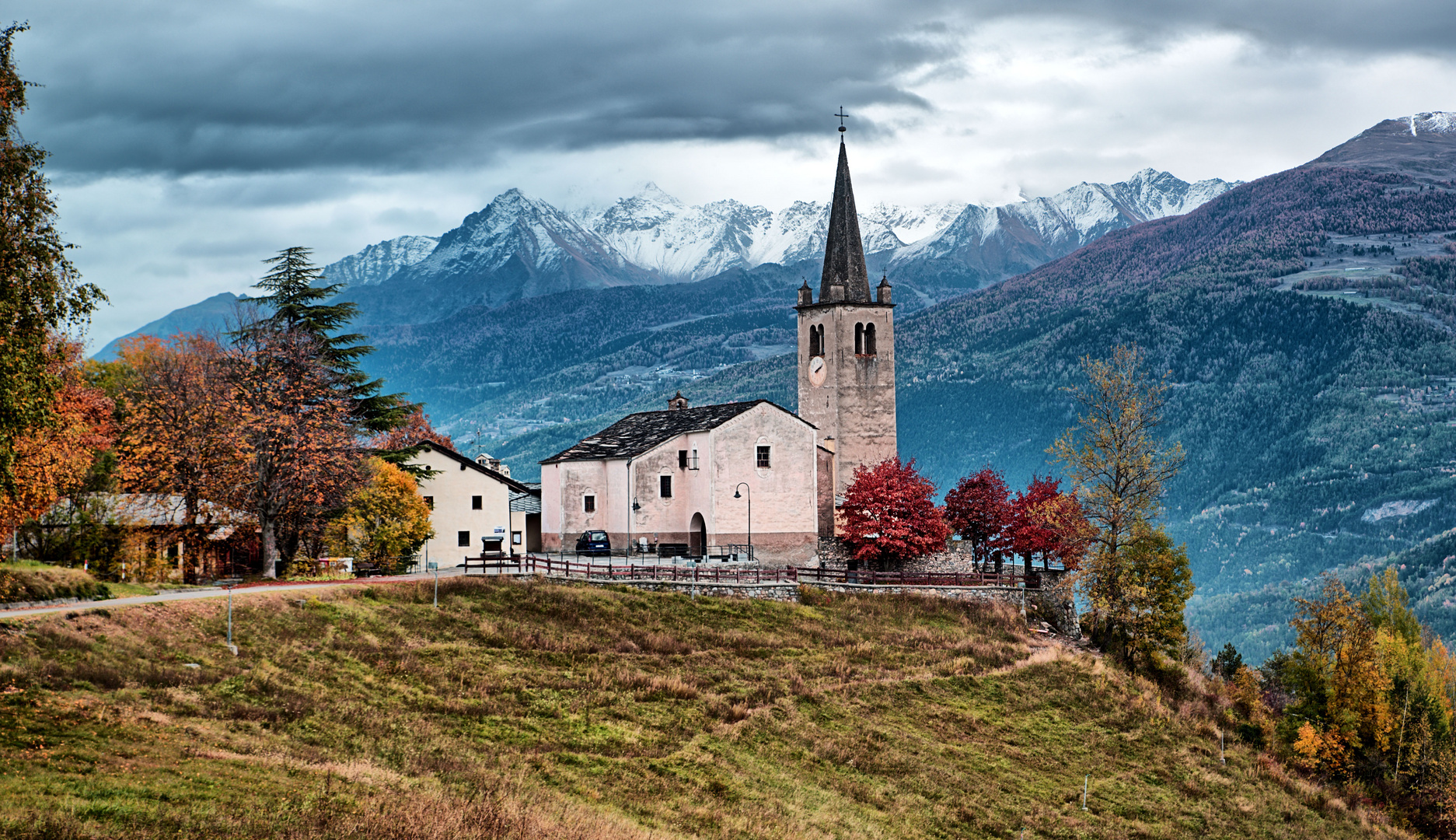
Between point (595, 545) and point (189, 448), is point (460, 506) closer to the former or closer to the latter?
point (595, 545)

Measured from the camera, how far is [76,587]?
34.3 m

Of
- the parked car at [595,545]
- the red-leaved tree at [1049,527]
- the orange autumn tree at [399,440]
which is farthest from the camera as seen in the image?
the parked car at [595,545]

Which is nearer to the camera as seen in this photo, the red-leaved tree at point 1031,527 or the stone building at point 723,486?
the red-leaved tree at point 1031,527

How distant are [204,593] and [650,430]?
1354 inches

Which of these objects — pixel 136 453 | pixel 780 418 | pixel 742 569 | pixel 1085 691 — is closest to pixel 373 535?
pixel 136 453

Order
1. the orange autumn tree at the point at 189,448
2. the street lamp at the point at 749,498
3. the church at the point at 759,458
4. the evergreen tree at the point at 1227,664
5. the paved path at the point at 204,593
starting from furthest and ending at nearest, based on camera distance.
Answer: the evergreen tree at the point at 1227,664
the church at the point at 759,458
the street lamp at the point at 749,498
the orange autumn tree at the point at 189,448
the paved path at the point at 204,593

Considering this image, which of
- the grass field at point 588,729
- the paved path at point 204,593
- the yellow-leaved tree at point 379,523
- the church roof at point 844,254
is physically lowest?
the grass field at point 588,729

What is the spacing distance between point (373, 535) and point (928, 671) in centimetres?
2448

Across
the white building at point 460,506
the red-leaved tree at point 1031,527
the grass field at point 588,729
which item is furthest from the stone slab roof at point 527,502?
the red-leaved tree at point 1031,527

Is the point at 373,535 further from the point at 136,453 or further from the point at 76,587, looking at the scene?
the point at 76,587

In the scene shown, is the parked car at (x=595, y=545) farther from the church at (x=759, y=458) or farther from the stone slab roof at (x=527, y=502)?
the stone slab roof at (x=527, y=502)

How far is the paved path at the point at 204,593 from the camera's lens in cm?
3058

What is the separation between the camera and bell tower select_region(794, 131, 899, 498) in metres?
72.5

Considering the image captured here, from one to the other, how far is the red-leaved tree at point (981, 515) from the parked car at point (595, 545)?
18771 mm
